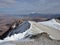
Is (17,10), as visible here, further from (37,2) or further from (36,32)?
(36,32)

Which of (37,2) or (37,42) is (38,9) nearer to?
(37,2)

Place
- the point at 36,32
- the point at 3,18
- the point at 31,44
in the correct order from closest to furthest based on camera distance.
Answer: the point at 31,44
the point at 36,32
the point at 3,18

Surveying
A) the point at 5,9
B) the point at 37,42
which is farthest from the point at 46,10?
the point at 37,42

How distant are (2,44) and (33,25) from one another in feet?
1.68

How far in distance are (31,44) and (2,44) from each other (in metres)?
0.30

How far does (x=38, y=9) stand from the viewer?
9.79 ft

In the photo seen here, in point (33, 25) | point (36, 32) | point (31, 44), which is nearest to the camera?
point (31, 44)

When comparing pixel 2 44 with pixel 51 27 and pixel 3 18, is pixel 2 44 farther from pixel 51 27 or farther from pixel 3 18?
pixel 3 18

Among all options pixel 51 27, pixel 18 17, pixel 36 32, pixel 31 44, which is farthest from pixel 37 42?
pixel 18 17

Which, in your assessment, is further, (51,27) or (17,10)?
(17,10)

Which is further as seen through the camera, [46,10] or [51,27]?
[46,10]

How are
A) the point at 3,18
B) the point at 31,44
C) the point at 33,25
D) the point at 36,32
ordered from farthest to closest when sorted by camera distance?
the point at 3,18, the point at 33,25, the point at 36,32, the point at 31,44

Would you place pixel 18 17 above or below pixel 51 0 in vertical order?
below

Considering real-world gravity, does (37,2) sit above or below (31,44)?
above
